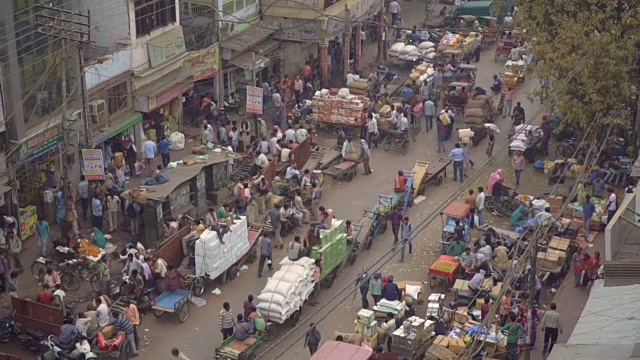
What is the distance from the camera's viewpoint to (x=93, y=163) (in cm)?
3231

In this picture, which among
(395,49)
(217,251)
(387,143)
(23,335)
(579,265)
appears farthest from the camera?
(395,49)

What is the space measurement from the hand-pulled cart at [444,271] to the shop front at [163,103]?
40.4ft

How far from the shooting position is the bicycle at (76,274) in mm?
30172

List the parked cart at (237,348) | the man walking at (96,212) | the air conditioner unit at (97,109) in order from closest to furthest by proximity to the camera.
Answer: the parked cart at (237,348), the man walking at (96,212), the air conditioner unit at (97,109)

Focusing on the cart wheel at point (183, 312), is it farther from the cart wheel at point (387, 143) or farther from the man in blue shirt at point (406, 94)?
the man in blue shirt at point (406, 94)

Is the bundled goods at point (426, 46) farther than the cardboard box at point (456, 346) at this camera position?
Yes

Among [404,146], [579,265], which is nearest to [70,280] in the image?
[579,265]

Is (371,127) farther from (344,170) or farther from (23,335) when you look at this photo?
(23,335)

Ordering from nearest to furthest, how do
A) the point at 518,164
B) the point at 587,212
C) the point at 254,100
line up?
the point at 587,212
the point at 518,164
the point at 254,100

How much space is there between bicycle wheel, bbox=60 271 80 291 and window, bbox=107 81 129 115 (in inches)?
319

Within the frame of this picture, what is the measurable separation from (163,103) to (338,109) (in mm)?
6986

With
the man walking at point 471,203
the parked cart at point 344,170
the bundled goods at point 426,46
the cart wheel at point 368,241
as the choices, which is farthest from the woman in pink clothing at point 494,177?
the bundled goods at point 426,46

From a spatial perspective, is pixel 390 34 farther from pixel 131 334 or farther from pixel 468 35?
pixel 131 334

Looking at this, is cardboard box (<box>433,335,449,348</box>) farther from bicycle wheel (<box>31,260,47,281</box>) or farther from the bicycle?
bicycle wheel (<box>31,260,47,281</box>)
